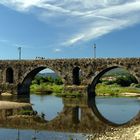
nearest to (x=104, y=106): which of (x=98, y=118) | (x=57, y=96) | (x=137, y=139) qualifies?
(x=98, y=118)

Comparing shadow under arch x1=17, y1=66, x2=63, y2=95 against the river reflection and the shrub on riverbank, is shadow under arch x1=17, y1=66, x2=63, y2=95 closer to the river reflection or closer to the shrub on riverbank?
the shrub on riverbank

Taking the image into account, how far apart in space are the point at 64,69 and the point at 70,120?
24.7m

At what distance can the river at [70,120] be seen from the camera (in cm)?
2703

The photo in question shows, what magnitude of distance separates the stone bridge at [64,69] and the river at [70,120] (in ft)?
19.7

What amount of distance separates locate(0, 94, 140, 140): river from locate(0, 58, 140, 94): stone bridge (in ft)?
19.7

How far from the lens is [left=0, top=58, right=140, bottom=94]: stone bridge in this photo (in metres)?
55.2

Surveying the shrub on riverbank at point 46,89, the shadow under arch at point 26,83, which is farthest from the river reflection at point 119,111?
the shrub on riverbank at point 46,89

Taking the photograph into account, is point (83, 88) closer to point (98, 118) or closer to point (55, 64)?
point (55, 64)

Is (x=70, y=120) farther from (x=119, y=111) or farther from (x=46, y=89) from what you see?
(x=46, y=89)

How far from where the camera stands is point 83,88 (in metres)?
57.0

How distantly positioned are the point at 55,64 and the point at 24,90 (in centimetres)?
829

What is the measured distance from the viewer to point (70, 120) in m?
35.0

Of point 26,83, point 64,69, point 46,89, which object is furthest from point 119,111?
point 46,89

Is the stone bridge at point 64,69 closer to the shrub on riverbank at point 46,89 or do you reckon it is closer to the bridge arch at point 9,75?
the bridge arch at point 9,75
